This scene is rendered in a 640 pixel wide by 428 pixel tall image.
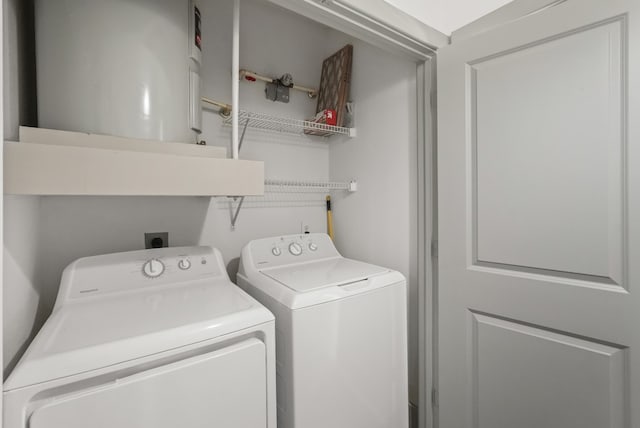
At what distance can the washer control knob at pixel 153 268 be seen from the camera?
1.27 metres

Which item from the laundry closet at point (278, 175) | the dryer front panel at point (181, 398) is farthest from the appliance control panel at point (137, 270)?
the dryer front panel at point (181, 398)

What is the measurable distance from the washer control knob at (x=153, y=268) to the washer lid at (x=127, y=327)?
8 cm

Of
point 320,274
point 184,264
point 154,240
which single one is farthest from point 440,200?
point 154,240

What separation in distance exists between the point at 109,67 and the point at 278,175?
1.19 metres

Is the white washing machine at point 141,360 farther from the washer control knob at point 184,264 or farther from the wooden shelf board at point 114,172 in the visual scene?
the wooden shelf board at point 114,172

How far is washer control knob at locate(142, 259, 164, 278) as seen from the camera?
1.27m

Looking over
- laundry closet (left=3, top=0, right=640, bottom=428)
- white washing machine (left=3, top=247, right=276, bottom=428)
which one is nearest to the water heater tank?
laundry closet (left=3, top=0, right=640, bottom=428)

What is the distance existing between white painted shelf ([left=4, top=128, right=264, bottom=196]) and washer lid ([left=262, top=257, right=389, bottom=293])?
470 millimetres

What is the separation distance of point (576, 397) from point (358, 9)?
5.80ft

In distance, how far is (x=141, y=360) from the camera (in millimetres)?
799

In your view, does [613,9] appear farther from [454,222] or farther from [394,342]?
[394,342]

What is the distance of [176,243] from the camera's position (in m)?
1.67

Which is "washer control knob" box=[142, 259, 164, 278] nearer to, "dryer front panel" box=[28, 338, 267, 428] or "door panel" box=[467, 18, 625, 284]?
"dryer front panel" box=[28, 338, 267, 428]

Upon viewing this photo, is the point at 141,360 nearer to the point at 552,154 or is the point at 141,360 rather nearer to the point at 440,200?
the point at 440,200
